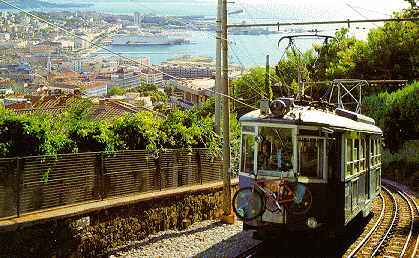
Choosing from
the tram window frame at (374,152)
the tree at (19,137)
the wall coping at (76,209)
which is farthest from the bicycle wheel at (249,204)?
the tree at (19,137)

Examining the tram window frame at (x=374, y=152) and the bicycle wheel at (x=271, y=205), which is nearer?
the bicycle wheel at (x=271, y=205)

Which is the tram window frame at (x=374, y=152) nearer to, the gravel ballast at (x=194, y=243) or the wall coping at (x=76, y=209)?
the gravel ballast at (x=194, y=243)

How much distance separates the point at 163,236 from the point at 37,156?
4.08 metres

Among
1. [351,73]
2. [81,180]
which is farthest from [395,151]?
[81,180]

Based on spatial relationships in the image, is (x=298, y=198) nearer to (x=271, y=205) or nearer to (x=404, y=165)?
(x=271, y=205)

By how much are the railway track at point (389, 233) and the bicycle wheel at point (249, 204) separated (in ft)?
3.89

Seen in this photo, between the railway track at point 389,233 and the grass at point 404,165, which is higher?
the grass at point 404,165

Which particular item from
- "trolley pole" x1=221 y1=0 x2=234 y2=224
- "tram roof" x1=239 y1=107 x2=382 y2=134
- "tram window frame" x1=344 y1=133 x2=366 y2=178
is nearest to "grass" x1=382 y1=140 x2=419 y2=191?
"trolley pole" x1=221 y1=0 x2=234 y2=224

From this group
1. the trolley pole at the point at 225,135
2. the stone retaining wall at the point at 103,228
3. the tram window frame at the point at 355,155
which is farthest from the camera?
the trolley pole at the point at 225,135

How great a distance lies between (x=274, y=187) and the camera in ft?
31.8

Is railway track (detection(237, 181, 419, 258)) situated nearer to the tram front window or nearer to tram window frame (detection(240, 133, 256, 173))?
tram window frame (detection(240, 133, 256, 173))

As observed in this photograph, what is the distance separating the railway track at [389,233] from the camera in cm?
1123

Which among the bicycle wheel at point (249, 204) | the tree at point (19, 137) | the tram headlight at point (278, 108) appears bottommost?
the bicycle wheel at point (249, 204)

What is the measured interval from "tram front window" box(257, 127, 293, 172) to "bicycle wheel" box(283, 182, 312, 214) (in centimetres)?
41
